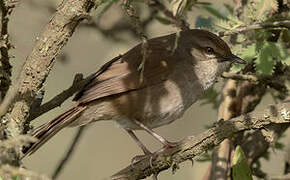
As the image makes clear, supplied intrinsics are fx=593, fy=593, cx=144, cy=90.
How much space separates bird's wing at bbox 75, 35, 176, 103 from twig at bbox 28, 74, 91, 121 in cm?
11

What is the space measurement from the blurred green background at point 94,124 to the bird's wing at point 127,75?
122 cm

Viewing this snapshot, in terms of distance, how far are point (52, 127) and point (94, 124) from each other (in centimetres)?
223

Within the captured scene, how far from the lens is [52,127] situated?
12.4 ft

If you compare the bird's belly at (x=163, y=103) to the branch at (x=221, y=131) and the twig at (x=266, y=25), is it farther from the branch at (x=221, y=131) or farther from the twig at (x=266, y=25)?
the branch at (x=221, y=131)

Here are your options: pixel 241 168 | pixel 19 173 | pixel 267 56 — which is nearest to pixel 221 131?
pixel 241 168

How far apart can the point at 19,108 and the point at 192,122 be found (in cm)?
357

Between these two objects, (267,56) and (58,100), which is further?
(267,56)

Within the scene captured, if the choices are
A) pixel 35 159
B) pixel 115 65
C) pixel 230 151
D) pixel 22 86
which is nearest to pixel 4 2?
pixel 22 86

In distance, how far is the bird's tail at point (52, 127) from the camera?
11.5 feet

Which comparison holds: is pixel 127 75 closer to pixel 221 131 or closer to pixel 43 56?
pixel 221 131

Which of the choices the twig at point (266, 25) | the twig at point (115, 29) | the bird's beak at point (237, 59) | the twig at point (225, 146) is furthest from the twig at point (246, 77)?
the twig at point (115, 29)

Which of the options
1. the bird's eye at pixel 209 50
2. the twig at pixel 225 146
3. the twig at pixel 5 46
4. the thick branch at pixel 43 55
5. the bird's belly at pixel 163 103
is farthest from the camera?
the bird's eye at pixel 209 50

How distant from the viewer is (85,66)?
6.38 m

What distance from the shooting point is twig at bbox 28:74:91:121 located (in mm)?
3328
